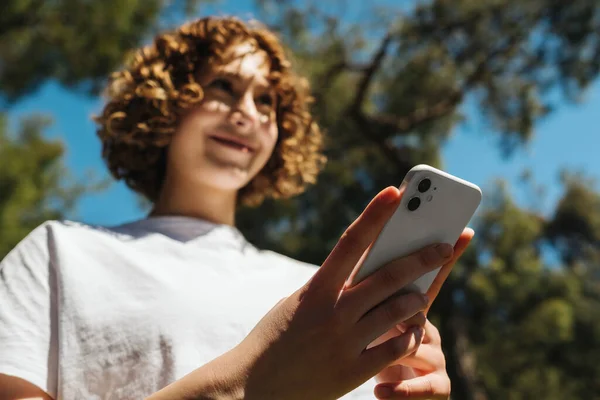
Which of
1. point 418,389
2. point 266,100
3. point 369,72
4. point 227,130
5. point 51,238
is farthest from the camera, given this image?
point 369,72

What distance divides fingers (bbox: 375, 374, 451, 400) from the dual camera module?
0.63ft

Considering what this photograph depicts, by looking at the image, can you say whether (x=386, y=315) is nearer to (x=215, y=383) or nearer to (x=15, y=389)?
(x=215, y=383)

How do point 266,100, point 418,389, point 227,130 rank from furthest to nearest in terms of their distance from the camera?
point 266,100
point 227,130
point 418,389

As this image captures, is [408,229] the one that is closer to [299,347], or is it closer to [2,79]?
[299,347]

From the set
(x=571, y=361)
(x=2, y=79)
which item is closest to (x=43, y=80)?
(x=2, y=79)

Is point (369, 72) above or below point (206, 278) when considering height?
above

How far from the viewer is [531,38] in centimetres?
475

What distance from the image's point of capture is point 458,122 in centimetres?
551

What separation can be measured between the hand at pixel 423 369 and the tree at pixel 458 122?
3973mm

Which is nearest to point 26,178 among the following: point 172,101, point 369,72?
point 369,72

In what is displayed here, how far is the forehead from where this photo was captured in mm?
1000

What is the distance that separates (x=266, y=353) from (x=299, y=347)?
3 cm

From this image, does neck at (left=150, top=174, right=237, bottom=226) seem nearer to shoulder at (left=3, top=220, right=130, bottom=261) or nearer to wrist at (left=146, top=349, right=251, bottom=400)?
shoulder at (left=3, top=220, right=130, bottom=261)

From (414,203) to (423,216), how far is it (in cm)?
2
